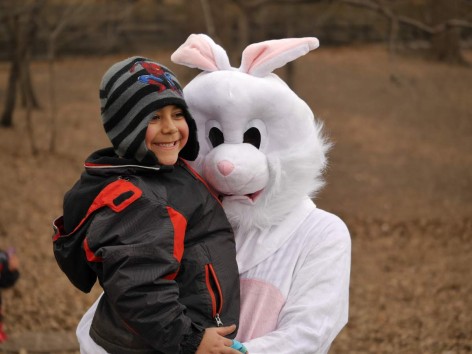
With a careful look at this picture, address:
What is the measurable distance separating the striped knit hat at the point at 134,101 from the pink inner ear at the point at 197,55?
0.23 meters

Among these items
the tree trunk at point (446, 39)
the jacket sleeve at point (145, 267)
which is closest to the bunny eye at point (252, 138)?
the jacket sleeve at point (145, 267)

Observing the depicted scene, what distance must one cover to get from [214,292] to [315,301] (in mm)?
306

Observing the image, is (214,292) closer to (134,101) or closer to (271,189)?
(271,189)

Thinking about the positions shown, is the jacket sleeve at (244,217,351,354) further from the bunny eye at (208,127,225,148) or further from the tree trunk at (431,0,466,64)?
the tree trunk at (431,0,466,64)

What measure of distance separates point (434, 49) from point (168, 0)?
707 centimetres

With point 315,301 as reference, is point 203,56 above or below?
above

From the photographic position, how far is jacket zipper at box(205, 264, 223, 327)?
1.98m

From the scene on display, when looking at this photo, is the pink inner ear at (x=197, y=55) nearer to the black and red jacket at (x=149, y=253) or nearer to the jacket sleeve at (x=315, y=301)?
the black and red jacket at (x=149, y=253)

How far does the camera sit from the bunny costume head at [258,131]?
220cm

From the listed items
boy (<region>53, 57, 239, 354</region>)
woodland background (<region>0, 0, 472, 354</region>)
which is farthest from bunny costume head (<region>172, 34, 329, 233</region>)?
woodland background (<region>0, 0, 472, 354</region>)

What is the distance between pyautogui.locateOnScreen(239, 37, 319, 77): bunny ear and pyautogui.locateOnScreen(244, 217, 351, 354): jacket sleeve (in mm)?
509

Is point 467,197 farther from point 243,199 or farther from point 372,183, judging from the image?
point 243,199

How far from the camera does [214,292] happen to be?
1.99 metres

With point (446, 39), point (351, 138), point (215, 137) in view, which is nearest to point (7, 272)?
point (215, 137)
